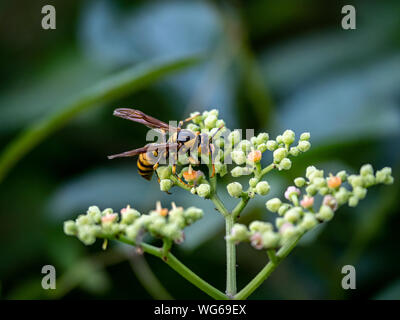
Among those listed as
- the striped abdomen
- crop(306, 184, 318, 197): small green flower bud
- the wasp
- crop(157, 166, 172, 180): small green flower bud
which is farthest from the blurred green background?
crop(306, 184, 318, 197): small green flower bud

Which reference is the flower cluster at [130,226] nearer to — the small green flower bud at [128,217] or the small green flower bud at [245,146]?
the small green flower bud at [128,217]

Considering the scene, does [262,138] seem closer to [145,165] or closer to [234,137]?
[234,137]

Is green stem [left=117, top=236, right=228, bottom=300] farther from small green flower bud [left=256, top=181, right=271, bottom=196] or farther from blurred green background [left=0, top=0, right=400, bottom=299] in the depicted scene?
blurred green background [left=0, top=0, right=400, bottom=299]

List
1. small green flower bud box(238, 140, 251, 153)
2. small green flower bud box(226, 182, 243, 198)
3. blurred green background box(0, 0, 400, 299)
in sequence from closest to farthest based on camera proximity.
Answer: small green flower bud box(226, 182, 243, 198) → small green flower bud box(238, 140, 251, 153) → blurred green background box(0, 0, 400, 299)

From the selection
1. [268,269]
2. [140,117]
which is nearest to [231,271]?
[268,269]

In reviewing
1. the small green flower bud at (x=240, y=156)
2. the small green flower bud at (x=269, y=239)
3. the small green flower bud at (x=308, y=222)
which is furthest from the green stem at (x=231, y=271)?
the small green flower bud at (x=240, y=156)

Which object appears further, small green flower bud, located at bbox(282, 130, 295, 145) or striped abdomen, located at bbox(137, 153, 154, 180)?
striped abdomen, located at bbox(137, 153, 154, 180)
